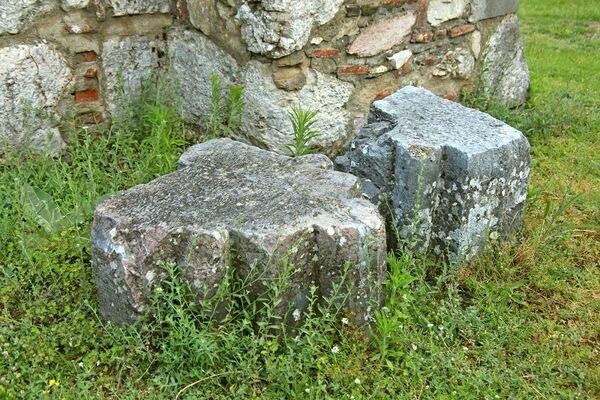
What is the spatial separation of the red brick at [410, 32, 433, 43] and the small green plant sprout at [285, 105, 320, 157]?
79 centimetres

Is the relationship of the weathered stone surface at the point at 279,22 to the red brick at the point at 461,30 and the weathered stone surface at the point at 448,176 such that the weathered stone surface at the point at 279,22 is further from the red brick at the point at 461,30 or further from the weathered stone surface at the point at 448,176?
the red brick at the point at 461,30

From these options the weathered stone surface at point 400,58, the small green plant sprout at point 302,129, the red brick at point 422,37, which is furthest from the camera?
the red brick at point 422,37

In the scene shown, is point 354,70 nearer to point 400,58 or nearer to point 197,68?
point 400,58

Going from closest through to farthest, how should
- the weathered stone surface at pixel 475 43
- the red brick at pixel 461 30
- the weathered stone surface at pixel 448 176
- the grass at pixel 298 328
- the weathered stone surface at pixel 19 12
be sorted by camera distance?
1. the grass at pixel 298 328
2. the weathered stone surface at pixel 448 176
3. the weathered stone surface at pixel 19 12
4. the red brick at pixel 461 30
5. the weathered stone surface at pixel 475 43

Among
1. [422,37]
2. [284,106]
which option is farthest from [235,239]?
[422,37]

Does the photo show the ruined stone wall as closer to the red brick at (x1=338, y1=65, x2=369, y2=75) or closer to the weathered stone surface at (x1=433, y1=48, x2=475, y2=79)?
the red brick at (x1=338, y1=65, x2=369, y2=75)

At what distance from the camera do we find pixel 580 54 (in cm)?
665

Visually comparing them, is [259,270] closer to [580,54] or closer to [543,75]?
[543,75]

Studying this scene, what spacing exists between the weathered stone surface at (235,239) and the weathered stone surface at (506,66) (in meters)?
2.24

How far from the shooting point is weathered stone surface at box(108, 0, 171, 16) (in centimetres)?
371

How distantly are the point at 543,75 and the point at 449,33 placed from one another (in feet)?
6.87

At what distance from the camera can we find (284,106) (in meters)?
3.62

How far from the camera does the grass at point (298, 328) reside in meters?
2.47

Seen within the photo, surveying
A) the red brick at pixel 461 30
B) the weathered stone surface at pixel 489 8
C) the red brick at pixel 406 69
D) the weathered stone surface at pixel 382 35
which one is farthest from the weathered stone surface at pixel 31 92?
the weathered stone surface at pixel 489 8
